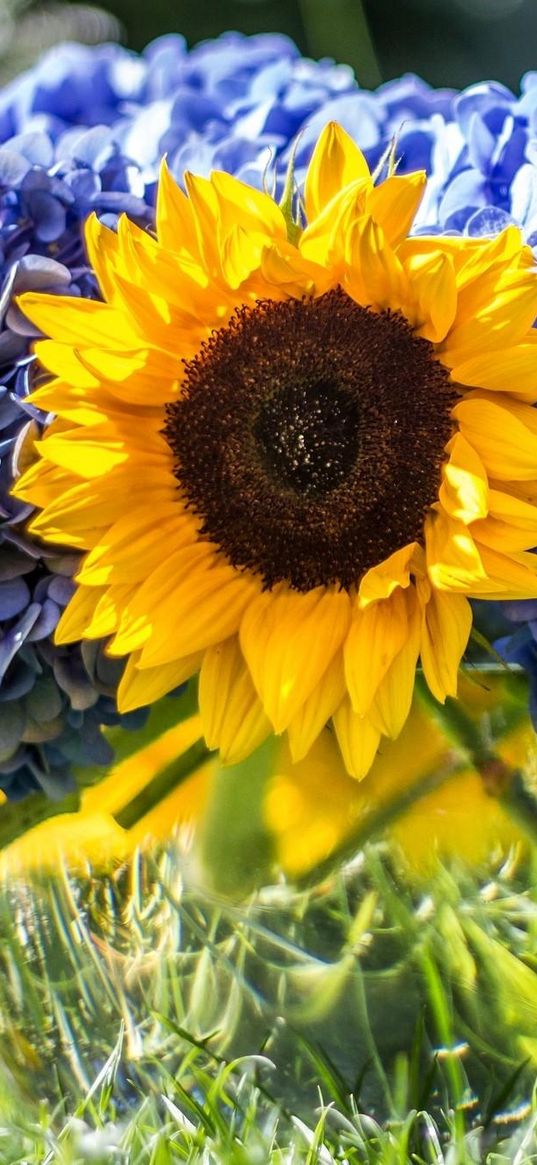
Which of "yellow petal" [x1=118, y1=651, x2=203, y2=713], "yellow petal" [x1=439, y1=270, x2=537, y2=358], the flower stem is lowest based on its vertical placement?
the flower stem

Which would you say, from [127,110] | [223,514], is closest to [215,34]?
[127,110]

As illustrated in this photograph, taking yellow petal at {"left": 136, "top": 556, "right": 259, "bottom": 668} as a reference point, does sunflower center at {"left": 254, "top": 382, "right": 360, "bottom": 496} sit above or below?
above

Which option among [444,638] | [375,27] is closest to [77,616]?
[444,638]

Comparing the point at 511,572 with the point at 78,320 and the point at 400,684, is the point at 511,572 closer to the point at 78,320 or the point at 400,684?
the point at 400,684

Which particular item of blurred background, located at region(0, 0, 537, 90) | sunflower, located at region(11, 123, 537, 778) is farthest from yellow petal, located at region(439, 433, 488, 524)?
blurred background, located at region(0, 0, 537, 90)

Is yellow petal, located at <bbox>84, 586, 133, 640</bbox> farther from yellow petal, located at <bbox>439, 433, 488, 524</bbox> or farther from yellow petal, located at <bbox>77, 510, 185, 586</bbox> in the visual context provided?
yellow petal, located at <bbox>439, 433, 488, 524</bbox>
